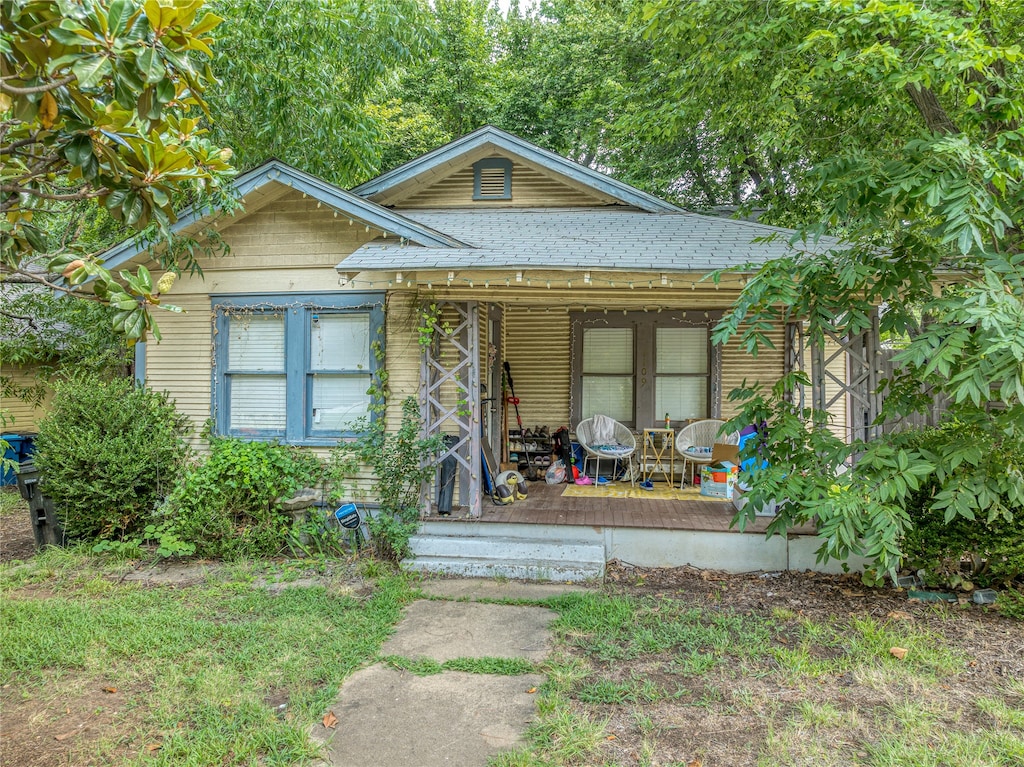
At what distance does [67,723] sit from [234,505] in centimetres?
287

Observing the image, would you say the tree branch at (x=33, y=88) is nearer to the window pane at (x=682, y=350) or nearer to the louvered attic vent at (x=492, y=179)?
the louvered attic vent at (x=492, y=179)

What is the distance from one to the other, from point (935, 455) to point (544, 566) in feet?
10.4

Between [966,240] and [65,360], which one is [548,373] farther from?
[65,360]

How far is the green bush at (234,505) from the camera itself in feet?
19.0

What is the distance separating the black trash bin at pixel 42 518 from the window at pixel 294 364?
6.02 ft

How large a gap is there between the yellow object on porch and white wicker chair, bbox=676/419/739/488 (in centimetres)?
24

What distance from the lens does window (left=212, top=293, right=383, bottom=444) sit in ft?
20.6

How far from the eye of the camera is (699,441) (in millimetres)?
7680

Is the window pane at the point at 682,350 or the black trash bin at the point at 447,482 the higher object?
the window pane at the point at 682,350

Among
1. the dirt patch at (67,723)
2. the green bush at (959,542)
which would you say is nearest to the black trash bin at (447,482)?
the dirt patch at (67,723)

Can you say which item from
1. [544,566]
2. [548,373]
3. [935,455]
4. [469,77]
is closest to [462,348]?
[544,566]

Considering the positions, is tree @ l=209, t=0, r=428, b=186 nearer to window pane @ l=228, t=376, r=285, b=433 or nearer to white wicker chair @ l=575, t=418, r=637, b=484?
window pane @ l=228, t=376, r=285, b=433

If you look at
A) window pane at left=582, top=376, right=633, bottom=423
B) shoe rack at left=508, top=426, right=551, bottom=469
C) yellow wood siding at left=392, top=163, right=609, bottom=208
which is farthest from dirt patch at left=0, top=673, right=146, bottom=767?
yellow wood siding at left=392, top=163, right=609, bottom=208

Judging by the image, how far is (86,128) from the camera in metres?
2.26
